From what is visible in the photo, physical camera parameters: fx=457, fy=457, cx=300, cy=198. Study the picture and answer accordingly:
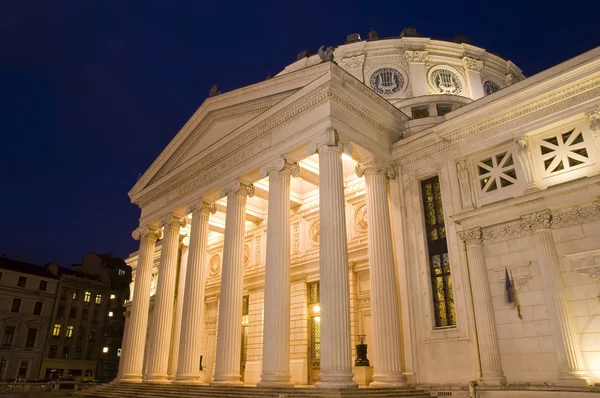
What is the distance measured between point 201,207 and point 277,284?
23.7 ft

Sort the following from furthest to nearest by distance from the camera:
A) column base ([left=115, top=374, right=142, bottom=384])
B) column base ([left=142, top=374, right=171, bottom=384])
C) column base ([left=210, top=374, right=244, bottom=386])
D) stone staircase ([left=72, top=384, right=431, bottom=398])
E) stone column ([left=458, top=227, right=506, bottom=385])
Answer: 1. column base ([left=115, top=374, right=142, bottom=384])
2. column base ([left=142, top=374, right=171, bottom=384])
3. column base ([left=210, top=374, right=244, bottom=386])
4. stone column ([left=458, top=227, right=506, bottom=385])
5. stone staircase ([left=72, top=384, right=431, bottom=398])

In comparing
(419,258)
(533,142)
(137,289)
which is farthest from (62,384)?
(533,142)

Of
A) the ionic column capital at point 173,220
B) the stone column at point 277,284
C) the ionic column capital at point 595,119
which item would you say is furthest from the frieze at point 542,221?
the ionic column capital at point 173,220

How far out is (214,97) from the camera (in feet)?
70.1

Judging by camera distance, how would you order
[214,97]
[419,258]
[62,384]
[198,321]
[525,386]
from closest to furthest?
[525,386] < [419,258] < [198,321] < [214,97] < [62,384]

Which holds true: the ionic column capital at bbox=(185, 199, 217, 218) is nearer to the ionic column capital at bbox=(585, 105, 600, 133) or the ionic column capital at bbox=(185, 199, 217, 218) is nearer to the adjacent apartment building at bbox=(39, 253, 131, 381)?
the ionic column capital at bbox=(585, 105, 600, 133)

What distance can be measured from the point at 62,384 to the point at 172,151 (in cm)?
1958

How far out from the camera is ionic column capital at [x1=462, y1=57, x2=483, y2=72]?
26.2 meters

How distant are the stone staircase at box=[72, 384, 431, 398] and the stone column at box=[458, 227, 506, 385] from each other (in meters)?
2.07

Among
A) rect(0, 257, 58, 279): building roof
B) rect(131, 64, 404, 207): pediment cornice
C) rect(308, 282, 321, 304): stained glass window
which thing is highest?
rect(0, 257, 58, 279): building roof

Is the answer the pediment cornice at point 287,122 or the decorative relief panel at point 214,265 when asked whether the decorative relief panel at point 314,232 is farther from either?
the decorative relief panel at point 214,265

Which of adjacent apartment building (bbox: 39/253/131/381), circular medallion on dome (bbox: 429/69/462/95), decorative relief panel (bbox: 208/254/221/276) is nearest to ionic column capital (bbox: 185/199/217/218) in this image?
decorative relief panel (bbox: 208/254/221/276)

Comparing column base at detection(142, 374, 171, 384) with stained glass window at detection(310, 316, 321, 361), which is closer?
column base at detection(142, 374, 171, 384)

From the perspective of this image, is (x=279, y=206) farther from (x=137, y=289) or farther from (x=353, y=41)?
(x=353, y=41)
